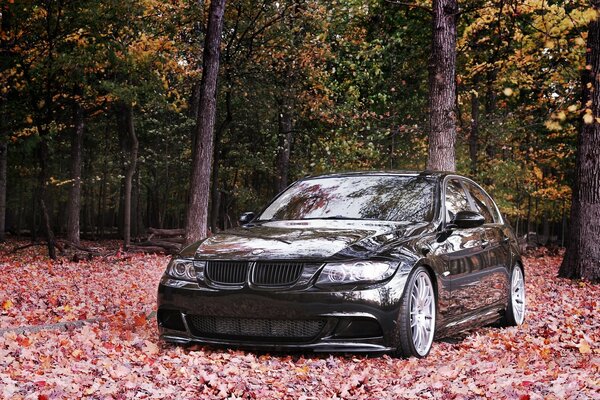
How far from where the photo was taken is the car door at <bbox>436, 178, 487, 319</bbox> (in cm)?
687

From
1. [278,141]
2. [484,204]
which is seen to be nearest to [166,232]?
[278,141]

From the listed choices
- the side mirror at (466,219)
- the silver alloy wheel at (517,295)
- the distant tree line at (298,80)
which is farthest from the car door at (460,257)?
the distant tree line at (298,80)

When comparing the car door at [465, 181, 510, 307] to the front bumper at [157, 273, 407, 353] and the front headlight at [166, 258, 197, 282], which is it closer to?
the front bumper at [157, 273, 407, 353]

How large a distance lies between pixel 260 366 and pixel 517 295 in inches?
169

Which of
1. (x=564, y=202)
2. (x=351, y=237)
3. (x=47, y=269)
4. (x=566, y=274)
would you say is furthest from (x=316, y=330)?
(x=564, y=202)

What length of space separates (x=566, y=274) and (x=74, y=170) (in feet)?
55.6

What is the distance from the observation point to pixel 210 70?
14031 millimetres

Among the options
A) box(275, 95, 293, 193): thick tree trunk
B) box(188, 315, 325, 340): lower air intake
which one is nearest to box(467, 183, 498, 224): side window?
box(188, 315, 325, 340): lower air intake

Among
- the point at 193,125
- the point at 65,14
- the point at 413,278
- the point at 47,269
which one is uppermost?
the point at 65,14

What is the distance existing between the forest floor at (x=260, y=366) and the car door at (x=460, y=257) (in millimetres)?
425

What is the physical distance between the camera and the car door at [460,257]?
270 inches

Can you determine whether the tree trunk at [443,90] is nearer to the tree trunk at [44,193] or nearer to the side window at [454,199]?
the side window at [454,199]

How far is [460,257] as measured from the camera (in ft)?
23.4

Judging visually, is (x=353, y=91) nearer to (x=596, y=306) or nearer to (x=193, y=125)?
(x=193, y=125)
